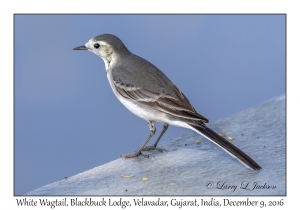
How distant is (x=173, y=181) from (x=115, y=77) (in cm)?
196

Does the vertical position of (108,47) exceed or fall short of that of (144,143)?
it exceeds it

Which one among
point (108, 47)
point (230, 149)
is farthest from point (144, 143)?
point (108, 47)

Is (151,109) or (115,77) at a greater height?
(115,77)

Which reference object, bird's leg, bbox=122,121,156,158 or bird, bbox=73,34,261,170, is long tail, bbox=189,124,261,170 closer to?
bird, bbox=73,34,261,170

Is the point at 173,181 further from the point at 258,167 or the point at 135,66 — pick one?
the point at 135,66

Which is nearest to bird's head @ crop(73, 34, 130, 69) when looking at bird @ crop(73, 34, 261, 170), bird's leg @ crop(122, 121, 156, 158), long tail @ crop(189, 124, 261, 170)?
bird @ crop(73, 34, 261, 170)

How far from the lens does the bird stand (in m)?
5.61

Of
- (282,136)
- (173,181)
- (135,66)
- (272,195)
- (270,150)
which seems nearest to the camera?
(272,195)

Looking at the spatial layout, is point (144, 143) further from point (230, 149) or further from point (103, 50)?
point (103, 50)

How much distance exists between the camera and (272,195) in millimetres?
4336

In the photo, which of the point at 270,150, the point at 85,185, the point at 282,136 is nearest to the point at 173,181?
the point at 85,185

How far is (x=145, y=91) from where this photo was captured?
19.7ft

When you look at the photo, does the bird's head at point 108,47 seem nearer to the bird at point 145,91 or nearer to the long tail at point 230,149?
the bird at point 145,91
